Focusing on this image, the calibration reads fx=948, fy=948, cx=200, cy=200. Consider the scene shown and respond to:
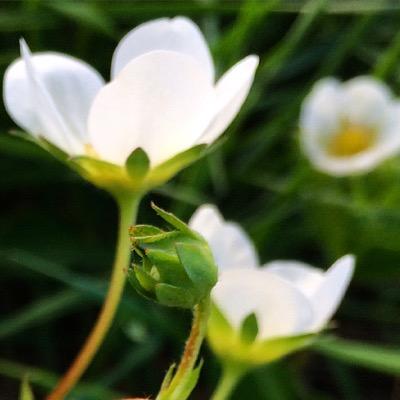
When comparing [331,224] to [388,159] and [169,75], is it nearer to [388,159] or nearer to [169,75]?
[388,159]

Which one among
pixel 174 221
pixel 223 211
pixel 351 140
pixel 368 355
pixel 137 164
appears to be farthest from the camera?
pixel 351 140

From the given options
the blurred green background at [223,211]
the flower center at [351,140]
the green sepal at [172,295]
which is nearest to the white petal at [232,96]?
the green sepal at [172,295]

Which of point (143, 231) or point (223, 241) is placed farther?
point (223, 241)

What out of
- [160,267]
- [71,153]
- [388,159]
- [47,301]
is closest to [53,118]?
[71,153]

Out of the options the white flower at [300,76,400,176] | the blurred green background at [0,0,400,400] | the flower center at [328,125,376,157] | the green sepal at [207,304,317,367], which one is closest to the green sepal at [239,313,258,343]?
the green sepal at [207,304,317,367]

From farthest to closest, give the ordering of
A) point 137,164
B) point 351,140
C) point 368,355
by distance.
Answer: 1. point 351,140
2. point 368,355
3. point 137,164

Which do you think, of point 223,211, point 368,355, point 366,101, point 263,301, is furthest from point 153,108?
point 366,101

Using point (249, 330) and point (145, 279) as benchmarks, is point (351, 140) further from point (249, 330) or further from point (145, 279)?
point (145, 279)
